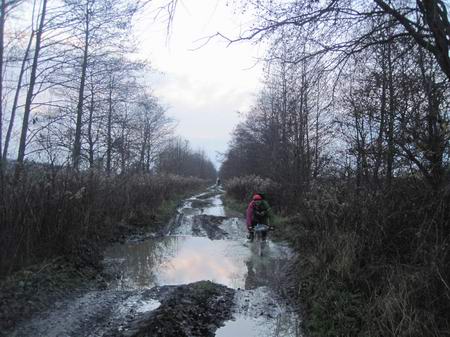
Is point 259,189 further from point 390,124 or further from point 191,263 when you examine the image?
point 390,124

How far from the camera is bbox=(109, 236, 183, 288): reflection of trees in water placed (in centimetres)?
901

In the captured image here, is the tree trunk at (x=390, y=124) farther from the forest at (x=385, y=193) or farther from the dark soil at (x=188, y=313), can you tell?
the dark soil at (x=188, y=313)

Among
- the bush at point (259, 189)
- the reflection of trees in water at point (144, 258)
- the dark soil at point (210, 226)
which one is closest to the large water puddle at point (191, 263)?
the reflection of trees in water at point (144, 258)

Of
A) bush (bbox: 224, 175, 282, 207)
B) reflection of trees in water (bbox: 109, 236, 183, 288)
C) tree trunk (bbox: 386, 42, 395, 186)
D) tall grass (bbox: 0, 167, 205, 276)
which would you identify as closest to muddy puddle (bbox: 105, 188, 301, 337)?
reflection of trees in water (bbox: 109, 236, 183, 288)

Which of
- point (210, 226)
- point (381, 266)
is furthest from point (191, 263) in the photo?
point (210, 226)

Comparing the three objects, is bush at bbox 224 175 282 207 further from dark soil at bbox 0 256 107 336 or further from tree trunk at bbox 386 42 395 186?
dark soil at bbox 0 256 107 336

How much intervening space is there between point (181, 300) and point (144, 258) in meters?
4.88

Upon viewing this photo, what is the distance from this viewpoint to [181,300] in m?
6.89

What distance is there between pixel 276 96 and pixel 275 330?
18.8 meters

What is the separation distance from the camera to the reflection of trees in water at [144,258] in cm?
901

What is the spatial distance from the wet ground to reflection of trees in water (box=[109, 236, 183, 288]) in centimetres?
2

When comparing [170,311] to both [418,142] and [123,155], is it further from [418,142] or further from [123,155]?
[123,155]

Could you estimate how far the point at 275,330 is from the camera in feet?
20.3

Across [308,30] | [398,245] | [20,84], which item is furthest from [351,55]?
[20,84]
